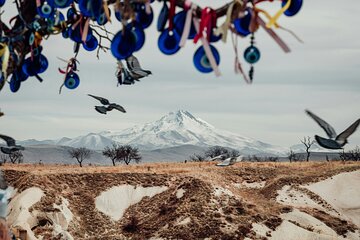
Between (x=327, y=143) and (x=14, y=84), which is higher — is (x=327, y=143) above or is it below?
below

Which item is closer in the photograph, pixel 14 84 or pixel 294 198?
pixel 14 84

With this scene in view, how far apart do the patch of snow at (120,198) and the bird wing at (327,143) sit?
37.3 metres

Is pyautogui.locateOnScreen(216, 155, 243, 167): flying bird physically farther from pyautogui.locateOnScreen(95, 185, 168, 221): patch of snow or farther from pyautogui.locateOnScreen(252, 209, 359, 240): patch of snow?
pyautogui.locateOnScreen(252, 209, 359, 240): patch of snow

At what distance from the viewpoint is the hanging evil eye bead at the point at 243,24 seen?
3.18 metres

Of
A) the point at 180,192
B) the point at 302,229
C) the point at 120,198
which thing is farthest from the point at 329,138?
the point at 120,198

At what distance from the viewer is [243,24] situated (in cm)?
320

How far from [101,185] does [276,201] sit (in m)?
16.8

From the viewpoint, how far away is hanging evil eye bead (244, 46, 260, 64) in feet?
10.7

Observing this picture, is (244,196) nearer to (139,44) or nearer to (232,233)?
(232,233)

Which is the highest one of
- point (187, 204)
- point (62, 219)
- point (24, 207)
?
point (24, 207)

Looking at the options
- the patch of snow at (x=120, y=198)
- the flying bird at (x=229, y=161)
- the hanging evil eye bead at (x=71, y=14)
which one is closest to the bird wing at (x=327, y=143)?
the hanging evil eye bead at (x=71, y=14)

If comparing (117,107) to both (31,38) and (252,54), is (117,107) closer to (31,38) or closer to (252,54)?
(31,38)

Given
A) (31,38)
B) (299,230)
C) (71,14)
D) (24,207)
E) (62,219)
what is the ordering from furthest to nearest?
(62,219), (24,207), (299,230), (71,14), (31,38)

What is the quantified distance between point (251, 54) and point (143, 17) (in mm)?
832
